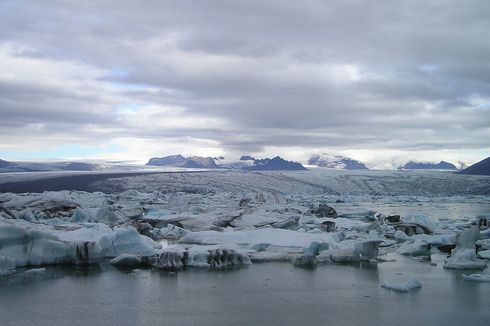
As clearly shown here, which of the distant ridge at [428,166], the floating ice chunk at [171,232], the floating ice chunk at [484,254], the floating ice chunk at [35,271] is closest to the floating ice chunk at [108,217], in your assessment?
the floating ice chunk at [171,232]

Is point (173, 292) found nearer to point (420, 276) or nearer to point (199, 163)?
point (420, 276)

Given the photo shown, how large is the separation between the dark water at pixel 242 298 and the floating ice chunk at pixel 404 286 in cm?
11

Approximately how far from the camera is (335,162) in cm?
11962

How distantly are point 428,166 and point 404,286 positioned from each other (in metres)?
112

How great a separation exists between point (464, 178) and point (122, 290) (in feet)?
142

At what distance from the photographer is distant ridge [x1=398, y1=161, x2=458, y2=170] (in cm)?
11128

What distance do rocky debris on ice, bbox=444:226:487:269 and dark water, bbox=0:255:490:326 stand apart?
0.33 metres

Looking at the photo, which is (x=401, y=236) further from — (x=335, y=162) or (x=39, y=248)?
(x=335, y=162)

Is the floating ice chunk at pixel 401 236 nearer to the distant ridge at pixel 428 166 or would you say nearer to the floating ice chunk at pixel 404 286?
the floating ice chunk at pixel 404 286

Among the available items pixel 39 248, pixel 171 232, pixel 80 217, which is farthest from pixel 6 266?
pixel 80 217

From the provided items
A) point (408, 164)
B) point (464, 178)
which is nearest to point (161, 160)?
point (408, 164)

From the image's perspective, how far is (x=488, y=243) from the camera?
11578 millimetres

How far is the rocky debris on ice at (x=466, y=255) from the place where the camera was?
9.16 m

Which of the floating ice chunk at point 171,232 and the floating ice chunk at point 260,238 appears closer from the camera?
the floating ice chunk at point 260,238
